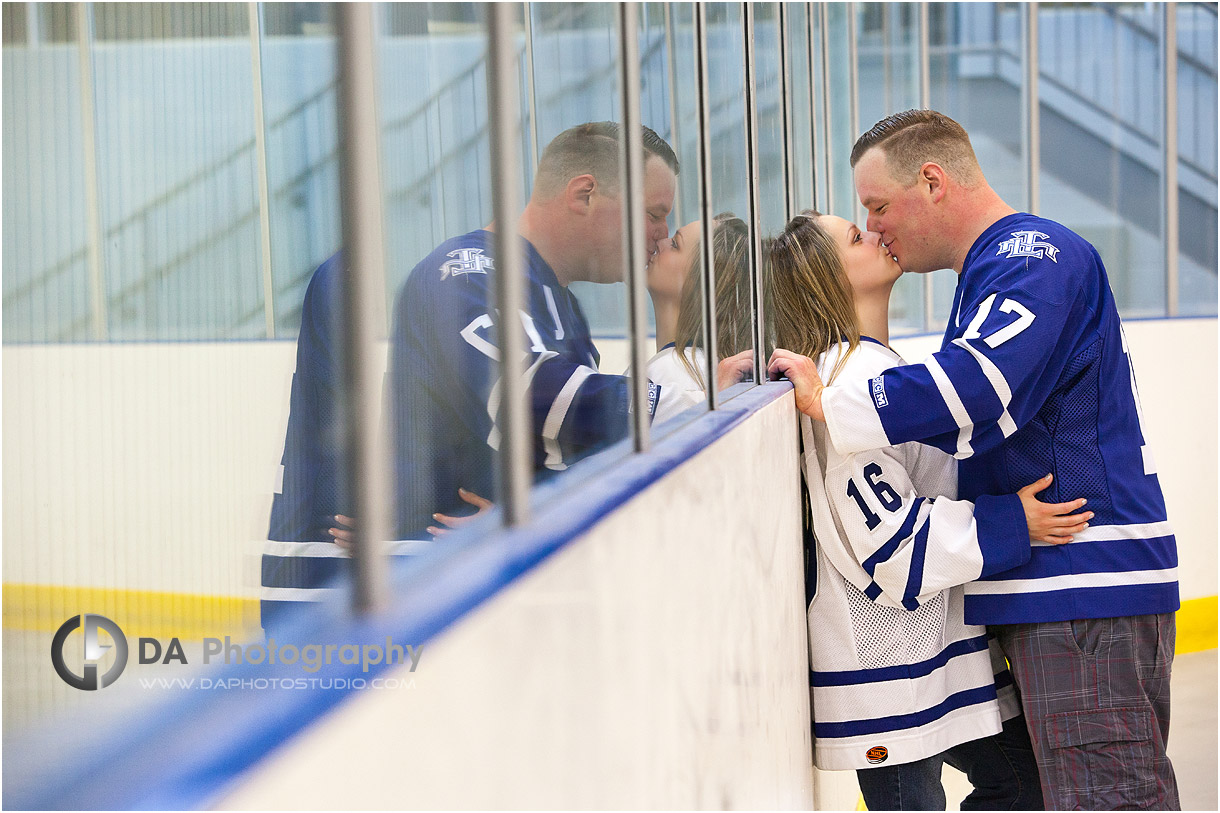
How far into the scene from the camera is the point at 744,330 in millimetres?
1319

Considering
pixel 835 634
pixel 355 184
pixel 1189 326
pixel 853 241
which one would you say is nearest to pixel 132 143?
pixel 355 184

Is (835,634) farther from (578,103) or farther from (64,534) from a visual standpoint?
(64,534)

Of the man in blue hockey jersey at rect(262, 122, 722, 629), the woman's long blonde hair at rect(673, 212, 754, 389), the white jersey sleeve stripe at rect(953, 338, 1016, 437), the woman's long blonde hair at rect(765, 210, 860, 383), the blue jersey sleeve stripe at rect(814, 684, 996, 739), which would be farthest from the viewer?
the woman's long blonde hair at rect(765, 210, 860, 383)

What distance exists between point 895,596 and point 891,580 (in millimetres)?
28

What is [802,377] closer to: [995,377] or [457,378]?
[995,377]

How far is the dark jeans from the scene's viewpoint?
1.46 m

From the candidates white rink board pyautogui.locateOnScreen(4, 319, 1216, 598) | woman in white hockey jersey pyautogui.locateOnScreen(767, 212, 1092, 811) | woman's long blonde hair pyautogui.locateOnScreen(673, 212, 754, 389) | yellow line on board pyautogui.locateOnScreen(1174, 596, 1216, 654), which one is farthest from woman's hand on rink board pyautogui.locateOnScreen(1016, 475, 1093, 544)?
yellow line on board pyautogui.locateOnScreen(1174, 596, 1216, 654)

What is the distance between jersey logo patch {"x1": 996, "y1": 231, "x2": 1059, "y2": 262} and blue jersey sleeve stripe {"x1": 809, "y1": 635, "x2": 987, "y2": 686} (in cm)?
55

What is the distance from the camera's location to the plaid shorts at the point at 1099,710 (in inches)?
53.5

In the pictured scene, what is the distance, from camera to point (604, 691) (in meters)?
0.47

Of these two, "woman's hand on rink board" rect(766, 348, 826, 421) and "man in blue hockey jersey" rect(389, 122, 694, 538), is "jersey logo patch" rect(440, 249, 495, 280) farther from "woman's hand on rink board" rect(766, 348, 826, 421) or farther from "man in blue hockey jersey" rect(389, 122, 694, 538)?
"woman's hand on rink board" rect(766, 348, 826, 421)

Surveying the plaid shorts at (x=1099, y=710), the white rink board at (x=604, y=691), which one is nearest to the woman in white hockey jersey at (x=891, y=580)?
the plaid shorts at (x=1099, y=710)

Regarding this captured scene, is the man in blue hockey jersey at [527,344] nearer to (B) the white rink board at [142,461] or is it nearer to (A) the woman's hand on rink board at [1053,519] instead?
(B) the white rink board at [142,461]

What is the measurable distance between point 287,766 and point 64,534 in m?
0.13
